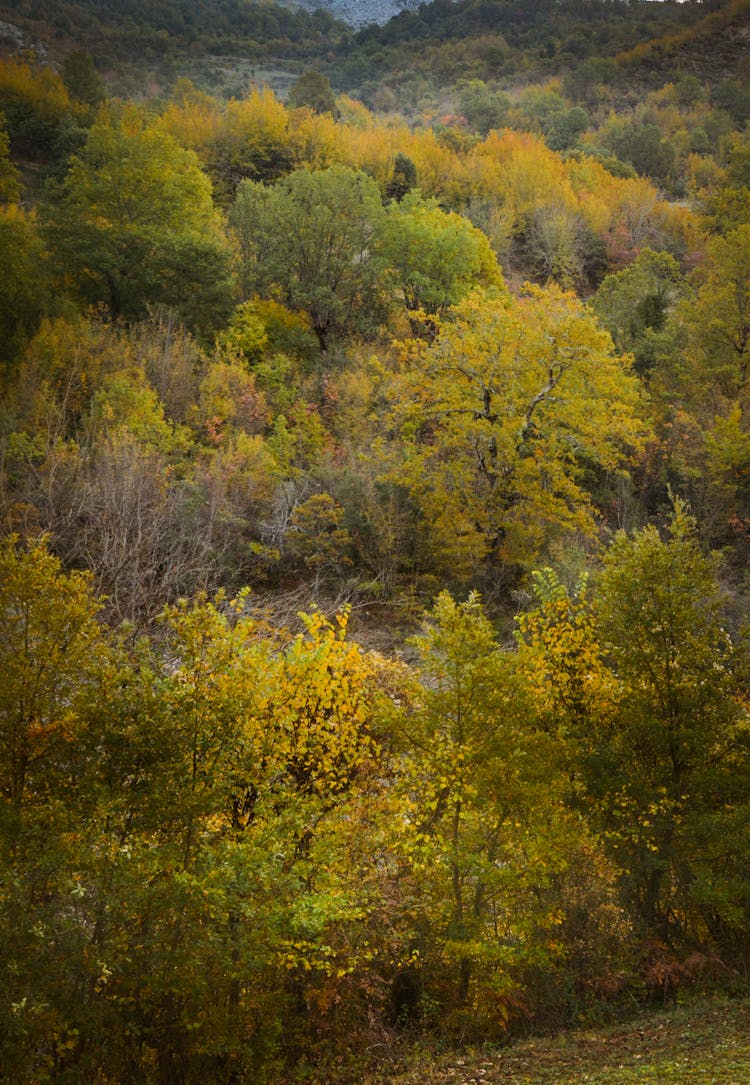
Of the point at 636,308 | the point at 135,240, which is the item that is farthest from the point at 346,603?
the point at 636,308

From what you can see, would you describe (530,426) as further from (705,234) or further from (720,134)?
(720,134)

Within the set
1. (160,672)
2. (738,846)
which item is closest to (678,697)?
(738,846)

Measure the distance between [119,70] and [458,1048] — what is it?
75.7m

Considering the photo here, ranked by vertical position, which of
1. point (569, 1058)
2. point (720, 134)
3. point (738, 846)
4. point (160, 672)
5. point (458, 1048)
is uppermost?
point (720, 134)

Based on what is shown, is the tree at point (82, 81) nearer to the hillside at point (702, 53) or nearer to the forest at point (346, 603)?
the forest at point (346, 603)

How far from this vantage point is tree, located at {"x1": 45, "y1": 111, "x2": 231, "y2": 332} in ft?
95.3

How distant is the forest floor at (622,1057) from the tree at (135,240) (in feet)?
82.9

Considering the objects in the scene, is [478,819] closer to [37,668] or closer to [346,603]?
[346,603]

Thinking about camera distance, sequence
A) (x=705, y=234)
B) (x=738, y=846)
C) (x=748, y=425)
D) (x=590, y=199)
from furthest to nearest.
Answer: (x=590, y=199)
(x=705, y=234)
(x=748, y=425)
(x=738, y=846)

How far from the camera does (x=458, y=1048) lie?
1077 cm

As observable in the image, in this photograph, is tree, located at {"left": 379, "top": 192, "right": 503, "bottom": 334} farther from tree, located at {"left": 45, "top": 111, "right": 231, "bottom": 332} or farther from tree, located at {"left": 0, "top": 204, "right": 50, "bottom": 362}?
tree, located at {"left": 0, "top": 204, "right": 50, "bottom": 362}

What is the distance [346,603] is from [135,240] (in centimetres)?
2173

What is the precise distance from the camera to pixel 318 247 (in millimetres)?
32938

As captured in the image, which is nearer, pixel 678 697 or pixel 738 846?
pixel 738 846
